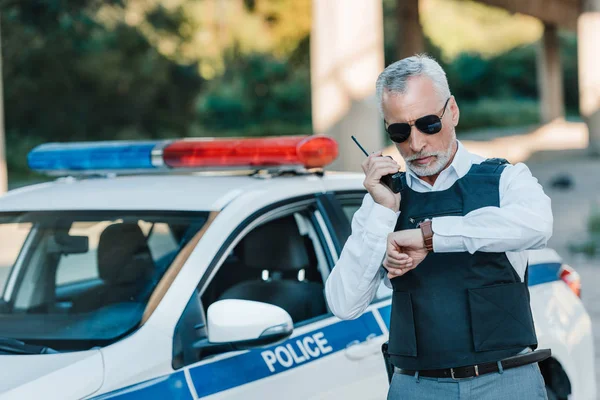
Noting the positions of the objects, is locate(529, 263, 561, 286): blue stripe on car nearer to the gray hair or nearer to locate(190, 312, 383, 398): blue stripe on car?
locate(190, 312, 383, 398): blue stripe on car

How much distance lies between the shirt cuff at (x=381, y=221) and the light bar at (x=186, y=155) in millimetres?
1186

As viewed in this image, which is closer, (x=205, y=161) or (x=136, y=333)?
(x=136, y=333)

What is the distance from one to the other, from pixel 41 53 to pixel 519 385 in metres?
32.9

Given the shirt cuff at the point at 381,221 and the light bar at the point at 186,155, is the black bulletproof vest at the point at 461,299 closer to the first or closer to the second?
the shirt cuff at the point at 381,221

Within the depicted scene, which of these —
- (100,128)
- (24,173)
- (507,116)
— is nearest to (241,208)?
(24,173)

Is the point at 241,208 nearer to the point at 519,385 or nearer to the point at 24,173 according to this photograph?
the point at 519,385

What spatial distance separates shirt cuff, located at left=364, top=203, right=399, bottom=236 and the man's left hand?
59mm

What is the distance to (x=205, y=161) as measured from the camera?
3697mm

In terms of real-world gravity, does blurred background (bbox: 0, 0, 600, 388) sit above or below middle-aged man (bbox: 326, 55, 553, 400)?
above

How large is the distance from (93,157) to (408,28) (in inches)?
903

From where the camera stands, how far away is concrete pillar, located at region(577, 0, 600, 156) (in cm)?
2806

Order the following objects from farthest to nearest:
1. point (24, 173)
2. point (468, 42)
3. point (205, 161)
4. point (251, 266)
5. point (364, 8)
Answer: point (468, 42) → point (24, 173) → point (364, 8) → point (251, 266) → point (205, 161)

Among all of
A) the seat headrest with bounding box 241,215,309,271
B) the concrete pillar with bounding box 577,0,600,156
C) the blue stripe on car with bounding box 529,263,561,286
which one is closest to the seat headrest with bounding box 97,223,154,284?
the seat headrest with bounding box 241,215,309,271

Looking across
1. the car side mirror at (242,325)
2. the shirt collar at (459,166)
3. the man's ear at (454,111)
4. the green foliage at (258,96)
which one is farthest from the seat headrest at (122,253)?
the green foliage at (258,96)
